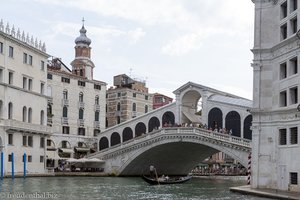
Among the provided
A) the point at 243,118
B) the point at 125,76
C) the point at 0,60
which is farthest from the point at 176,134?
the point at 125,76

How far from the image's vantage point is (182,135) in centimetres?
3975

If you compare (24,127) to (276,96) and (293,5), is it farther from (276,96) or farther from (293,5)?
(293,5)

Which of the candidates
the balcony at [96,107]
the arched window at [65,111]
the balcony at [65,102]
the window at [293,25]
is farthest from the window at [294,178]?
the balcony at [96,107]

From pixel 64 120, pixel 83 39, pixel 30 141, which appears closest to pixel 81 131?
pixel 64 120

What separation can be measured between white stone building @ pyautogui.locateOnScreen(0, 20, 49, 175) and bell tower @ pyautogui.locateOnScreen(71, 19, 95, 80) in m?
12.9

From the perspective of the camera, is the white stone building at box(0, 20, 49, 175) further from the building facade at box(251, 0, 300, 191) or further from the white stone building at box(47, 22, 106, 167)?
the building facade at box(251, 0, 300, 191)

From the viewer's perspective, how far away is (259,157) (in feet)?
79.9

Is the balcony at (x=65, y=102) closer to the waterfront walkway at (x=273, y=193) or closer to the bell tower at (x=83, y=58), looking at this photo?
the bell tower at (x=83, y=58)

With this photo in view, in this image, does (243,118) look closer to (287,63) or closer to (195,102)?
(195,102)

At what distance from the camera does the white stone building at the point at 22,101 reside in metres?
37.8

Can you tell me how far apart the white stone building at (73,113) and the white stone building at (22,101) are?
5542 millimetres

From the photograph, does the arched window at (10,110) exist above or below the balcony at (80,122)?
above

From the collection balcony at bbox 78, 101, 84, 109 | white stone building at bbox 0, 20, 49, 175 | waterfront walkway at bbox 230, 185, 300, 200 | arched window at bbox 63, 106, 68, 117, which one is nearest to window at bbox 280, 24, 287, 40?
waterfront walkway at bbox 230, 185, 300, 200

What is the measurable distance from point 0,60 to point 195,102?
1568cm
